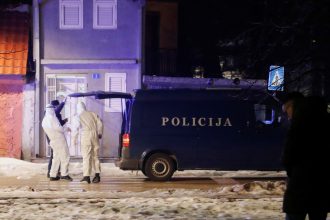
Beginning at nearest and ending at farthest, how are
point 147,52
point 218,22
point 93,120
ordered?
point 93,120
point 147,52
point 218,22

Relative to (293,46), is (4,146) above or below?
below

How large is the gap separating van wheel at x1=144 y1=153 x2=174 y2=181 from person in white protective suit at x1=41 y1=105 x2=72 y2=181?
2099mm

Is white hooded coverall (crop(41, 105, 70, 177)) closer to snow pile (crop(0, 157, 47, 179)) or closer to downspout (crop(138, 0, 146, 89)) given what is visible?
snow pile (crop(0, 157, 47, 179))

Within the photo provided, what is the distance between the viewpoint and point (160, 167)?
572 inches

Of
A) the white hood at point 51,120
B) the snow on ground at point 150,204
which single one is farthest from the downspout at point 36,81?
the snow on ground at point 150,204

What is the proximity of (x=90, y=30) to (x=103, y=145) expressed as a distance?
4.18 meters

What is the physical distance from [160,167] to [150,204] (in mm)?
5042

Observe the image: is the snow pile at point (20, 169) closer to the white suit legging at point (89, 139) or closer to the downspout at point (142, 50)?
the white suit legging at point (89, 139)

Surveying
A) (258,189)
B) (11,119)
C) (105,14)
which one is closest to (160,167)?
(258,189)

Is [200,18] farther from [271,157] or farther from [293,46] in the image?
[293,46]

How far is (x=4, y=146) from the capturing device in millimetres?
19828

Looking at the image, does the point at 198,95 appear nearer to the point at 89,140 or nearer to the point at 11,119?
the point at 89,140

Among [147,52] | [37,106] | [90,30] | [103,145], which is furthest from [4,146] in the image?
[147,52]

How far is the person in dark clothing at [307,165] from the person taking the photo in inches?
216
